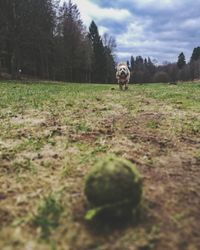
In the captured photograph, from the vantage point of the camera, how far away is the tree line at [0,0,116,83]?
31.6 metres

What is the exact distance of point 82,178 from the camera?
4316mm

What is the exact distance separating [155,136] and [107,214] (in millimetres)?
3589

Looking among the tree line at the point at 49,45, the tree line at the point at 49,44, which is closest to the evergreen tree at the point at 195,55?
the tree line at the point at 49,45

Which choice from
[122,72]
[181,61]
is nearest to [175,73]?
[181,61]

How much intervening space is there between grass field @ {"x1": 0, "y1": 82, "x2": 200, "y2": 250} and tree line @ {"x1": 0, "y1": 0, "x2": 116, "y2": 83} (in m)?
25.1

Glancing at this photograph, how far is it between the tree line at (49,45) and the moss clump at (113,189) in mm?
29520

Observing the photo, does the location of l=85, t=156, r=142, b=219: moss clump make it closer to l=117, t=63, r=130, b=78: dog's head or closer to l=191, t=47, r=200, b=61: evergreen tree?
l=117, t=63, r=130, b=78: dog's head

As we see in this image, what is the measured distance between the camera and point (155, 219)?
3271 millimetres

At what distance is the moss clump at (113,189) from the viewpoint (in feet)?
10.4

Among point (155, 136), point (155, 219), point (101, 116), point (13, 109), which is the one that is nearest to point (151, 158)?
point (155, 136)

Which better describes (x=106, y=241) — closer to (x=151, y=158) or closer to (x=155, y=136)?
(x=151, y=158)

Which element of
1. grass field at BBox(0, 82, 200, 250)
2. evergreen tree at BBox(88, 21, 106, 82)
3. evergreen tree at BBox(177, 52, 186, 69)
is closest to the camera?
grass field at BBox(0, 82, 200, 250)

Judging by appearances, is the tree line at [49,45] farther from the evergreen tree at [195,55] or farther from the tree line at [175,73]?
the evergreen tree at [195,55]

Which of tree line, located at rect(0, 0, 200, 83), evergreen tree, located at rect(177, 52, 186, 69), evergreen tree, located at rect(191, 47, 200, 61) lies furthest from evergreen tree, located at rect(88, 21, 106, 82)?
evergreen tree, located at rect(191, 47, 200, 61)
